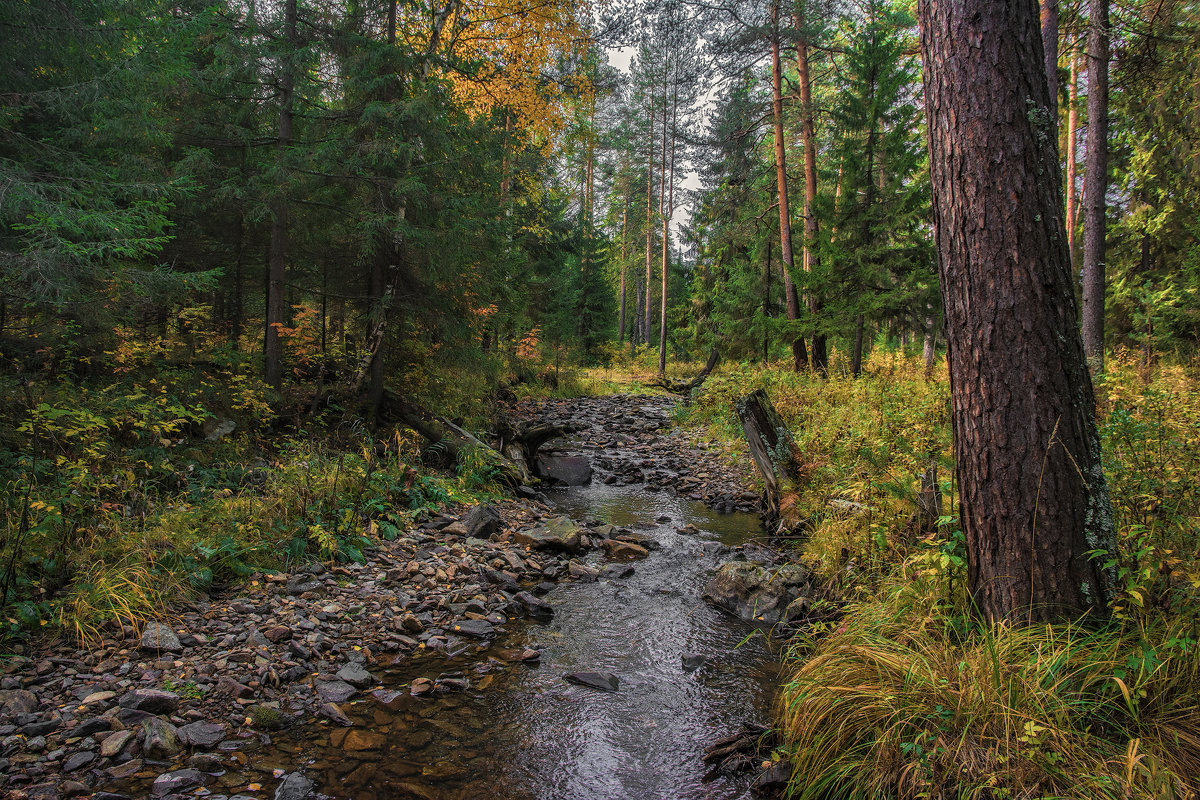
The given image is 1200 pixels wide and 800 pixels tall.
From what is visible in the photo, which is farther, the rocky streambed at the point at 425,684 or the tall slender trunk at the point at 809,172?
the tall slender trunk at the point at 809,172

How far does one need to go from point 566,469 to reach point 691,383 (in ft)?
43.2

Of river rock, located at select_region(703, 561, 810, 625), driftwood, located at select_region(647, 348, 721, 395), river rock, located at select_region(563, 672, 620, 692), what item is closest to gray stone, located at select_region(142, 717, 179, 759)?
river rock, located at select_region(563, 672, 620, 692)

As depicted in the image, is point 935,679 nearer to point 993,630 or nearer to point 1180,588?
point 993,630

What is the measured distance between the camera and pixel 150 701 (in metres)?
3.18

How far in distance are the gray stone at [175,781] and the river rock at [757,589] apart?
3931mm

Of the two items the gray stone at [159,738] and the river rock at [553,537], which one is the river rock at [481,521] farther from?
the gray stone at [159,738]

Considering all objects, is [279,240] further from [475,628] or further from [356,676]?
[356,676]

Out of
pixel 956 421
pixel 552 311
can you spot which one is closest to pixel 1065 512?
pixel 956 421

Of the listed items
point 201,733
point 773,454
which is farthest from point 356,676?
point 773,454

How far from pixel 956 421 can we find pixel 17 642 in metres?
5.81

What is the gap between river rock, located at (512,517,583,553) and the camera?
6488 mm

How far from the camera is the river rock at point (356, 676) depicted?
12.4 ft

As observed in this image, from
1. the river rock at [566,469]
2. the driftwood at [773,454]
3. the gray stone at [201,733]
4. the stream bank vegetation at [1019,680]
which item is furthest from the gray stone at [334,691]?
the river rock at [566,469]

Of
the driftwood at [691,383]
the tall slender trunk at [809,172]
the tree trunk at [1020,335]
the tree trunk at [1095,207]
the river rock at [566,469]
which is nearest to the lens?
the tree trunk at [1020,335]
